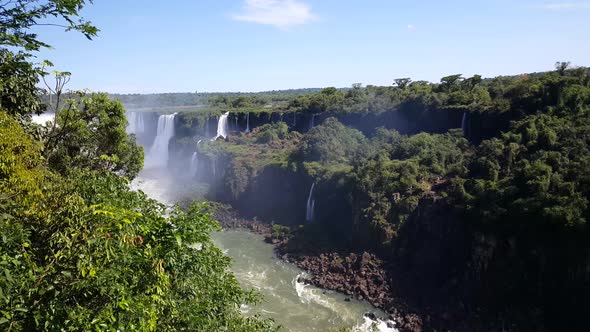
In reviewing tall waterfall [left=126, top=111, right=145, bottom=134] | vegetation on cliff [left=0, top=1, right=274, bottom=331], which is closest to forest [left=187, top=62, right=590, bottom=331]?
vegetation on cliff [left=0, top=1, right=274, bottom=331]

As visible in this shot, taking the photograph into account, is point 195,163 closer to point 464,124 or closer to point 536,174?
point 464,124

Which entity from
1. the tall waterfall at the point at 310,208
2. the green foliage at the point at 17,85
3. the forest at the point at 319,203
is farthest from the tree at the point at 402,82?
the green foliage at the point at 17,85

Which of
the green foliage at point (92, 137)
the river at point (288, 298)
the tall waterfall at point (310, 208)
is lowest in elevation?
the river at point (288, 298)

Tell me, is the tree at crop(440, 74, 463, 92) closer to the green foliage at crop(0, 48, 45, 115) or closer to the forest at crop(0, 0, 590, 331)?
the forest at crop(0, 0, 590, 331)

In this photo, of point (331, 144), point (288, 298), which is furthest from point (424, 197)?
point (331, 144)

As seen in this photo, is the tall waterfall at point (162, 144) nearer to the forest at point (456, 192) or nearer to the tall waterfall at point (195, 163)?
the tall waterfall at point (195, 163)

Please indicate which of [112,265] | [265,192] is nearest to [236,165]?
[265,192]
